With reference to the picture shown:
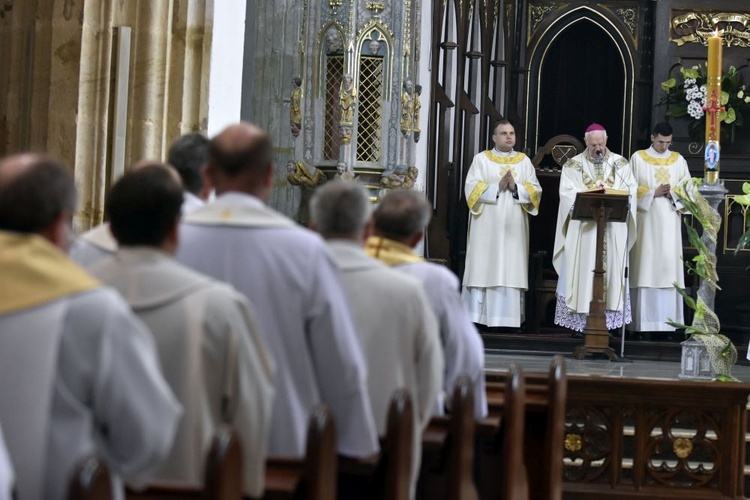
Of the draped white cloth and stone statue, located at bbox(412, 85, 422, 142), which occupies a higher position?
stone statue, located at bbox(412, 85, 422, 142)

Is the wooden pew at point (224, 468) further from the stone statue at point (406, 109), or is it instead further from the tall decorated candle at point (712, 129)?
the stone statue at point (406, 109)

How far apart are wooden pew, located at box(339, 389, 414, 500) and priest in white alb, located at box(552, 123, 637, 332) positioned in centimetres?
900

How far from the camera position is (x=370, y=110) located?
11.5 meters

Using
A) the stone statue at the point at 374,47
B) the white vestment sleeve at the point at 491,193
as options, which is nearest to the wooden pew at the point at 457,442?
the stone statue at the point at 374,47

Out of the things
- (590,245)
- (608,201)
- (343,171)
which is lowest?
(590,245)

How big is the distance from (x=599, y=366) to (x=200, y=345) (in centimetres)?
794

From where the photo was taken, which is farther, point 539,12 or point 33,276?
point 539,12

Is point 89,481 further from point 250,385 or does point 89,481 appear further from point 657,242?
point 657,242

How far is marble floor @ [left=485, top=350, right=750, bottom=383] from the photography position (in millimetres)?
10125

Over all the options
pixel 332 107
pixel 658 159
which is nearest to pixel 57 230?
pixel 332 107

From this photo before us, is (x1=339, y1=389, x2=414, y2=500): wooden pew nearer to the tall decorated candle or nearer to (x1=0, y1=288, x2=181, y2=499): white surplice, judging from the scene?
(x1=0, y1=288, x2=181, y2=499): white surplice

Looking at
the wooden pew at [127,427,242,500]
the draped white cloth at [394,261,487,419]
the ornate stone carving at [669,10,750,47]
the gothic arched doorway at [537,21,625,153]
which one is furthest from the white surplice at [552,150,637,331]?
the wooden pew at [127,427,242,500]

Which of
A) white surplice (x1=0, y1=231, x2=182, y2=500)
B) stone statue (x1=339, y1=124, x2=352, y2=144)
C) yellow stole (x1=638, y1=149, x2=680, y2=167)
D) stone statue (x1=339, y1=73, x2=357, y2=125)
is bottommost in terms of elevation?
white surplice (x1=0, y1=231, x2=182, y2=500)

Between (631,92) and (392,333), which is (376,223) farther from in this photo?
(631,92)
